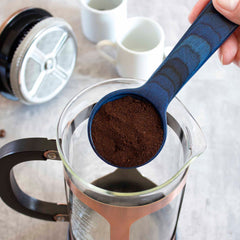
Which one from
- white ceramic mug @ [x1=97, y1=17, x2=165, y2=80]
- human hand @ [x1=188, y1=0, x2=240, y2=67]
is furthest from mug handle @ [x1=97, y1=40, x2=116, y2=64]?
human hand @ [x1=188, y1=0, x2=240, y2=67]

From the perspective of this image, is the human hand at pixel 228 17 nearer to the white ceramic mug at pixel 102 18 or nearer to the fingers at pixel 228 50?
the fingers at pixel 228 50

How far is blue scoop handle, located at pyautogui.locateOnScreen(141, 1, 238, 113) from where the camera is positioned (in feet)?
1.66

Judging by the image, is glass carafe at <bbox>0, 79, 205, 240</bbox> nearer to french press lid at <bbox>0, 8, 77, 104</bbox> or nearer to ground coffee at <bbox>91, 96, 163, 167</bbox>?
ground coffee at <bbox>91, 96, 163, 167</bbox>

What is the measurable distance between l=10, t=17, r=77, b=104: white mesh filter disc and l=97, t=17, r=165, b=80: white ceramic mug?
0.08 metres

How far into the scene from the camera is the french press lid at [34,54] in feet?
2.36

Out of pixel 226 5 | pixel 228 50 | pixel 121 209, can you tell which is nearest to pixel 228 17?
pixel 226 5

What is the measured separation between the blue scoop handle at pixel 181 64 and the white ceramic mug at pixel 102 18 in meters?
0.34

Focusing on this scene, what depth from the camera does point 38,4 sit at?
0.99 meters

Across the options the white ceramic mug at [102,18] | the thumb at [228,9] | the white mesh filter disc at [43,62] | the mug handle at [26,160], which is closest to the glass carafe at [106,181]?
the mug handle at [26,160]

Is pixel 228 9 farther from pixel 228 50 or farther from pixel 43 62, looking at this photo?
pixel 43 62

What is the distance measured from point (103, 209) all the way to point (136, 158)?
71 mm

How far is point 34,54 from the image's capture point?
74 centimetres

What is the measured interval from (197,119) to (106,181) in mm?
269

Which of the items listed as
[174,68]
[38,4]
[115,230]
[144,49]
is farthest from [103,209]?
[38,4]
